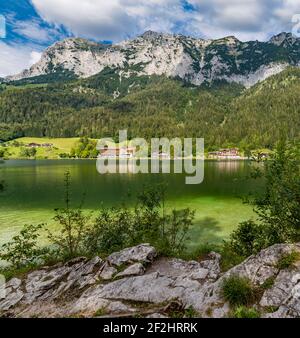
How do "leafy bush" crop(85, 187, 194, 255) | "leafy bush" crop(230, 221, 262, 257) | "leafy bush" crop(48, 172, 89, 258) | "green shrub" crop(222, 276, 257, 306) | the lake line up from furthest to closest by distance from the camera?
the lake < "leafy bush" crop(85, 187, 194, 255) < "leafy bush" crop(230, 221, 262, 257) < "leafy bush" crop(48, 172, 89, 258) < "green shrub" crop(222, 276, 257, 306)

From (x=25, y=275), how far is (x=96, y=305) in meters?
6.04

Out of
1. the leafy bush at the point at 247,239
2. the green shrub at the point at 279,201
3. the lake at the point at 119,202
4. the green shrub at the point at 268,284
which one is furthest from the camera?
the lake at the point at 119,202

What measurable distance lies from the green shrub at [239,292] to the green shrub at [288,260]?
146 cm

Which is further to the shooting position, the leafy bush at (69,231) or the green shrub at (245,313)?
the leafy bush at (69,231)

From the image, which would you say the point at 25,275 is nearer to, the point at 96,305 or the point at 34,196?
the point at 96,305

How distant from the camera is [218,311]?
9289 millimetres

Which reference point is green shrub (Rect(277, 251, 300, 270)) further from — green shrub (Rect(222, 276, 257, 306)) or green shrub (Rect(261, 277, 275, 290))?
green shrub (Rect(222, 276, 257, 306))

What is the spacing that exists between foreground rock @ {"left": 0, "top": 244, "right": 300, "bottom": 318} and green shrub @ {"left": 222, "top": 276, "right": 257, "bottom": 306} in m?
0.28

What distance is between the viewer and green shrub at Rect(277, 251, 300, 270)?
10.5m

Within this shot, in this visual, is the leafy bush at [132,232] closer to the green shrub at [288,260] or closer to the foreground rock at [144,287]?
the foreground rock at [144,287]

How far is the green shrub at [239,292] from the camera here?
957 cm

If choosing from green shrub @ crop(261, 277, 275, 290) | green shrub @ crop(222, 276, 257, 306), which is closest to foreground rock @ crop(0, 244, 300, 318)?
green shrub @ crop(261, 277, 275, 290)

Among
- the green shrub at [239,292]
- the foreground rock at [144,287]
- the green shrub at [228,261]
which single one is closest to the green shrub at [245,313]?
the foreground rock at [144,287]

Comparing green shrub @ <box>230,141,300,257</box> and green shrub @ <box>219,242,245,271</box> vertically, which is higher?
green shrub @ <box>230,141,300,257</box>
